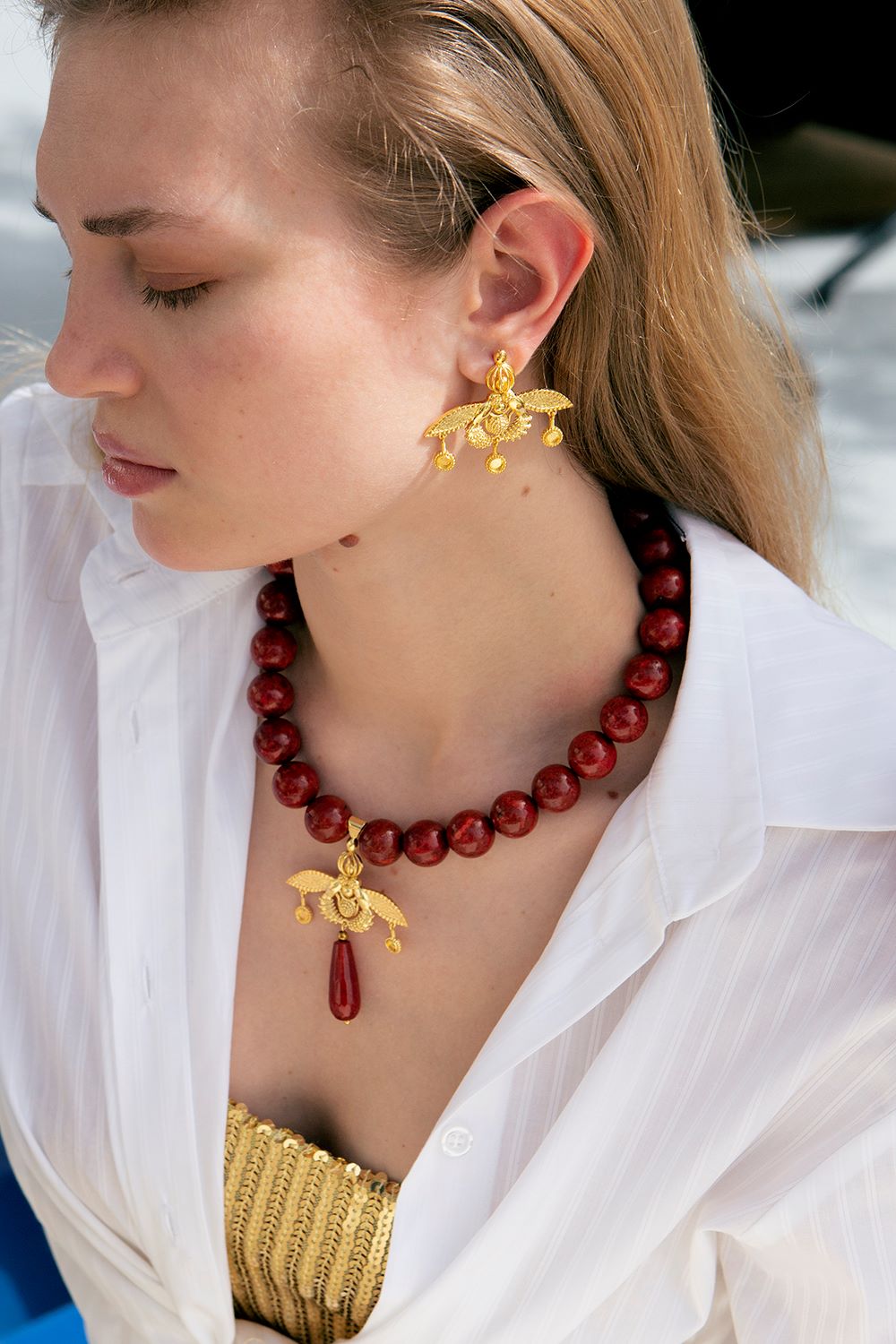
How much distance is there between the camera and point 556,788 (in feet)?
4.41

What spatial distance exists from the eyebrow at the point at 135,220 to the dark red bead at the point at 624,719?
568 mm

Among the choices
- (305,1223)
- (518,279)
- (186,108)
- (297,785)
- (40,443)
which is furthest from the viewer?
(40,443)

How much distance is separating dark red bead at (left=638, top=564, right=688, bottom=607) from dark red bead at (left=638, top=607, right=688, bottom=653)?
0.04ft

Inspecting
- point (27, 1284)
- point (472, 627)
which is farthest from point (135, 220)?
point (27, 1284)

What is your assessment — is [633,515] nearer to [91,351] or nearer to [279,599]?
[279,599]

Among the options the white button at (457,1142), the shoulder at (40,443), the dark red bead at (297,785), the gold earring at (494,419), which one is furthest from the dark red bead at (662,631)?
the shoulder at (40,443)

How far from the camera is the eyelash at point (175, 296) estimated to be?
1.09 meters

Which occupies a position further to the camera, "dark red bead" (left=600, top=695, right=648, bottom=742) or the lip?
"dark red bead" (left=600, top=695, right=648, bottom=742)

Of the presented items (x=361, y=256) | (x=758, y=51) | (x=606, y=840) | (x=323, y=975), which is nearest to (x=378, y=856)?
(x=323, y=975)

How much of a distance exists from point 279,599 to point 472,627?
0.88 ft

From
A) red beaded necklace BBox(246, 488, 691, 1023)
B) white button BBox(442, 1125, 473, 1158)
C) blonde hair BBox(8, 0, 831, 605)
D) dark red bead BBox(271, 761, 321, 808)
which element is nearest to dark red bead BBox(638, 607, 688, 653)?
red beaded necklace BBox(246, 488, 691, 1023)

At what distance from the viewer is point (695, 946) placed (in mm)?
1215

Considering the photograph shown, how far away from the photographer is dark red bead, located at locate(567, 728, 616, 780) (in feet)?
4.38

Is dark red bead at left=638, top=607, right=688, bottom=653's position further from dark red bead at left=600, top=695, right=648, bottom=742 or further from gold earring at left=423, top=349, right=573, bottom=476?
gold earring at left=423, top=349, right=573, bottom=476
